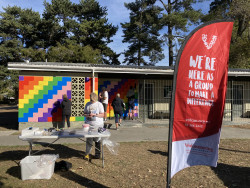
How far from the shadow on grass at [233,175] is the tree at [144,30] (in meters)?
22.2

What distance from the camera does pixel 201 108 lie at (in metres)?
2.94

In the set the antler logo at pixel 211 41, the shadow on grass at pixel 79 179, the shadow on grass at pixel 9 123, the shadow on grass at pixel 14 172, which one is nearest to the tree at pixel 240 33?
the antler logo at pixel 211 41

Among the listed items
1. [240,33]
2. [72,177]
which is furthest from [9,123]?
[240,33]

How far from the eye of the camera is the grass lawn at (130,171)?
13.1 ft

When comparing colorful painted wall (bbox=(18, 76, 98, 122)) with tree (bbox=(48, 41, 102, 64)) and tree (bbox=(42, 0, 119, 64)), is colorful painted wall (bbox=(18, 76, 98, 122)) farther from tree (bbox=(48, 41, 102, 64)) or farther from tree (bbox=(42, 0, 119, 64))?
tree (bbox=(42, 0, 119, 64))

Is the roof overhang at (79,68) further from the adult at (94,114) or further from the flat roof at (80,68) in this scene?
the adult at (94,114)

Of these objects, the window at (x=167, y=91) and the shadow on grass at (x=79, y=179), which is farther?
the window at (x=167, y=91)

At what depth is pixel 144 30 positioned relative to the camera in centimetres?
2708

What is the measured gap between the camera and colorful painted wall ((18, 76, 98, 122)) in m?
9.59

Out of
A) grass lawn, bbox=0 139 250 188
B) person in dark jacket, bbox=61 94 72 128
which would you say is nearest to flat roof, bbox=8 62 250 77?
person in dark jacket, bbox=61 94 72 128

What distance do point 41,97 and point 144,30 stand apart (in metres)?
20.2

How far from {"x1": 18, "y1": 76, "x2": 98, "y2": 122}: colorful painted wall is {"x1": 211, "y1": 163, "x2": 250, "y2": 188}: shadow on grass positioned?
739cm

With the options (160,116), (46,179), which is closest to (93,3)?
(160,116)

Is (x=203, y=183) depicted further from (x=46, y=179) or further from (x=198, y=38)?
(x=46, y=179)
